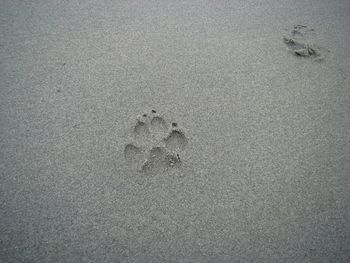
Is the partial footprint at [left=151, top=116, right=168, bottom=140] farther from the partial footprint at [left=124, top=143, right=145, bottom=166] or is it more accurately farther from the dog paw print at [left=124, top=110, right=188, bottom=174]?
the partial footprint at [left=124, top=143, right=145, bottom=166]

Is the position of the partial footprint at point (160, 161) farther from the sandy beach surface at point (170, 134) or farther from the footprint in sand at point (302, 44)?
the footprint in sand at point (302, 44)

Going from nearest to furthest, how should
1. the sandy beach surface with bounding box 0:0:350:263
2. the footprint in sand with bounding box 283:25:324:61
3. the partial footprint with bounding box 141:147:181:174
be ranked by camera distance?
1. the sandy beach surface with bounding box 0:0:350:263
2. the partial footprint with bounding box 141:147:181:174
3. the footprint in sand with bounding box 283:25:324:61

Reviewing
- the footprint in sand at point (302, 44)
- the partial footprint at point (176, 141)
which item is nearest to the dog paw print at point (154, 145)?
the partial footprint at point (176, 141)

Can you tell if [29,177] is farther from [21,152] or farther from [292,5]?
[292,5]

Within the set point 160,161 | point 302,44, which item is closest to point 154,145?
point 160,161

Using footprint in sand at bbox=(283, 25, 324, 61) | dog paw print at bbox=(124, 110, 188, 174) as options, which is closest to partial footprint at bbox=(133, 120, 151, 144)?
dog paw print at bbox=(124, 110, 188, 174)

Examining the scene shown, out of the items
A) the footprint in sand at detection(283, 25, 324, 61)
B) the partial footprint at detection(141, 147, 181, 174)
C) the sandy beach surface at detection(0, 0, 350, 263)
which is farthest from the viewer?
the footprint in sand at detection(283, 25, 324, 61)
